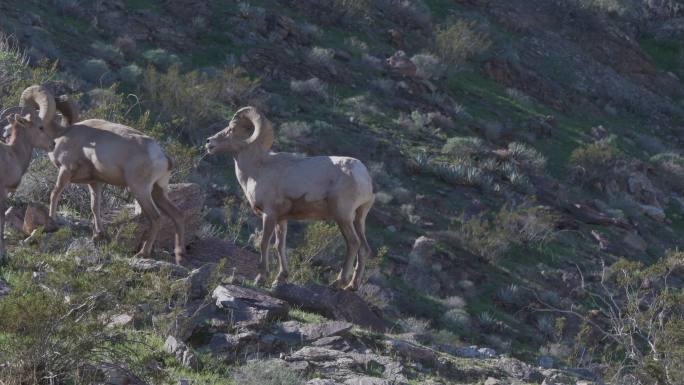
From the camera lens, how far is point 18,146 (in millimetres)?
12781

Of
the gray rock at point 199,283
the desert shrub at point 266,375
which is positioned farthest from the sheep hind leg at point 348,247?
the desert shrub at point 266,375

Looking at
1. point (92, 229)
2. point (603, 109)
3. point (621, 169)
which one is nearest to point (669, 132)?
point (603, 109)

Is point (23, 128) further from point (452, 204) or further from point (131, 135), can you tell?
point (452, 204)

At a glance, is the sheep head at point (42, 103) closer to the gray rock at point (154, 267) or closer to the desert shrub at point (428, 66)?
the gray rock at point (154, 267)

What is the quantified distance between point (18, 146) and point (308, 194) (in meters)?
3.21

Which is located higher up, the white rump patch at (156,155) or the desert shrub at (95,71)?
the white rump patch at (156,155)

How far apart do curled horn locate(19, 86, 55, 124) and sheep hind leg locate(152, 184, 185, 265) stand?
1434 mm

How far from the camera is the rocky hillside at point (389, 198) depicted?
34.7 ft

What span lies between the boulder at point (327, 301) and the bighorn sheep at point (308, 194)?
0.53 metres

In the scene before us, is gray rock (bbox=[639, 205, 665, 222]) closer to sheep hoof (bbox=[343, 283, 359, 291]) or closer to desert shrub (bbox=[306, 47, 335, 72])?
desert shrub (bbox=[306, 47, 335, 72])

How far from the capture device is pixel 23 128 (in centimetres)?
1293

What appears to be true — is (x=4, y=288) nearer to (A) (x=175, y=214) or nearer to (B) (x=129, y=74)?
(A) (x=175, y=214)

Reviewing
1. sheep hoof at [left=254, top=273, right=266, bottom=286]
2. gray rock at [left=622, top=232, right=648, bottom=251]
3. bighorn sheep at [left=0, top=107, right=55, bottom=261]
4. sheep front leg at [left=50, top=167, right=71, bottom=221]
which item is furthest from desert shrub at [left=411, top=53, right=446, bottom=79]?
bighorn sheep at [left=0, top=107, right=55, bottom=261]

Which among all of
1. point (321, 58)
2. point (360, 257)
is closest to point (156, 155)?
point (360, 257)
